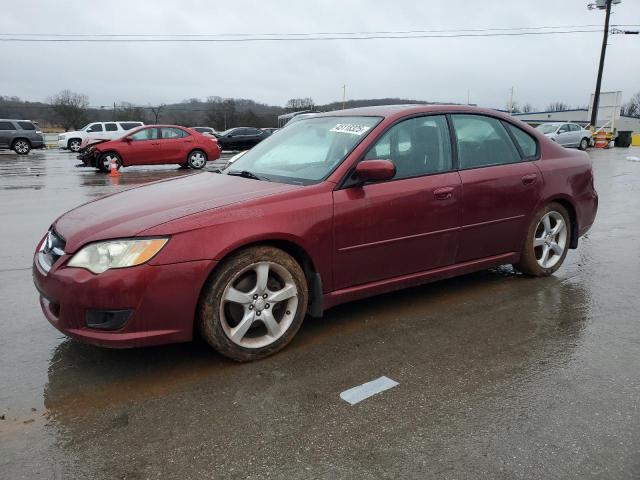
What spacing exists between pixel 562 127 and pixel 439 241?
2687 centimetres

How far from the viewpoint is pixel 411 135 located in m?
4.14

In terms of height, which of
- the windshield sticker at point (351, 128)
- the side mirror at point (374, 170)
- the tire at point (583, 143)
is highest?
the windshield sticker at point (351, 128)

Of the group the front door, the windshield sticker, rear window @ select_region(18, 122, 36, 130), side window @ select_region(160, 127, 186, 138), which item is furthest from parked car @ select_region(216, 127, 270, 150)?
the front door

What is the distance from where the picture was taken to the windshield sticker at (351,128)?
4.02 meters

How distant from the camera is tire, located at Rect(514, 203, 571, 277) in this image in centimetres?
484

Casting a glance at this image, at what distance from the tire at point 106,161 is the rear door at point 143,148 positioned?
269mm

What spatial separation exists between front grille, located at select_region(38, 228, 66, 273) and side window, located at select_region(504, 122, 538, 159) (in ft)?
12.3

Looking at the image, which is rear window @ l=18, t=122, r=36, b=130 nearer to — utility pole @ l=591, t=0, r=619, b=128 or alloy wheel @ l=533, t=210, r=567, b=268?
alloy wheel @ l=533, t=210, r=567, b=268

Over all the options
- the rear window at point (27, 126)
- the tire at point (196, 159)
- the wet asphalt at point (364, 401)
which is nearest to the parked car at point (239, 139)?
the rear window at point (27, 126)

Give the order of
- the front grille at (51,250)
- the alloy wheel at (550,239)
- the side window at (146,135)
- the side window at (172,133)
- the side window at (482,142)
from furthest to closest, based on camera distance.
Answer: the side window at (172,133) < the side window at (146,135) < the alloy wheel at (550,239) < the side window at (482,142) < the front grille at (51,250)

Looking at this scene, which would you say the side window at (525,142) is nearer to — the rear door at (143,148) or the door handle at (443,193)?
the door handle at (443,193)

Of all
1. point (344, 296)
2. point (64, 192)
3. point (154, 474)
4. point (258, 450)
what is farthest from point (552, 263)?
point (64, 192)

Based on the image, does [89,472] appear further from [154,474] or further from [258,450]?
[258,450]

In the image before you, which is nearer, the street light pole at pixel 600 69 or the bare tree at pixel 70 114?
the street light pole at pixel 600 69
